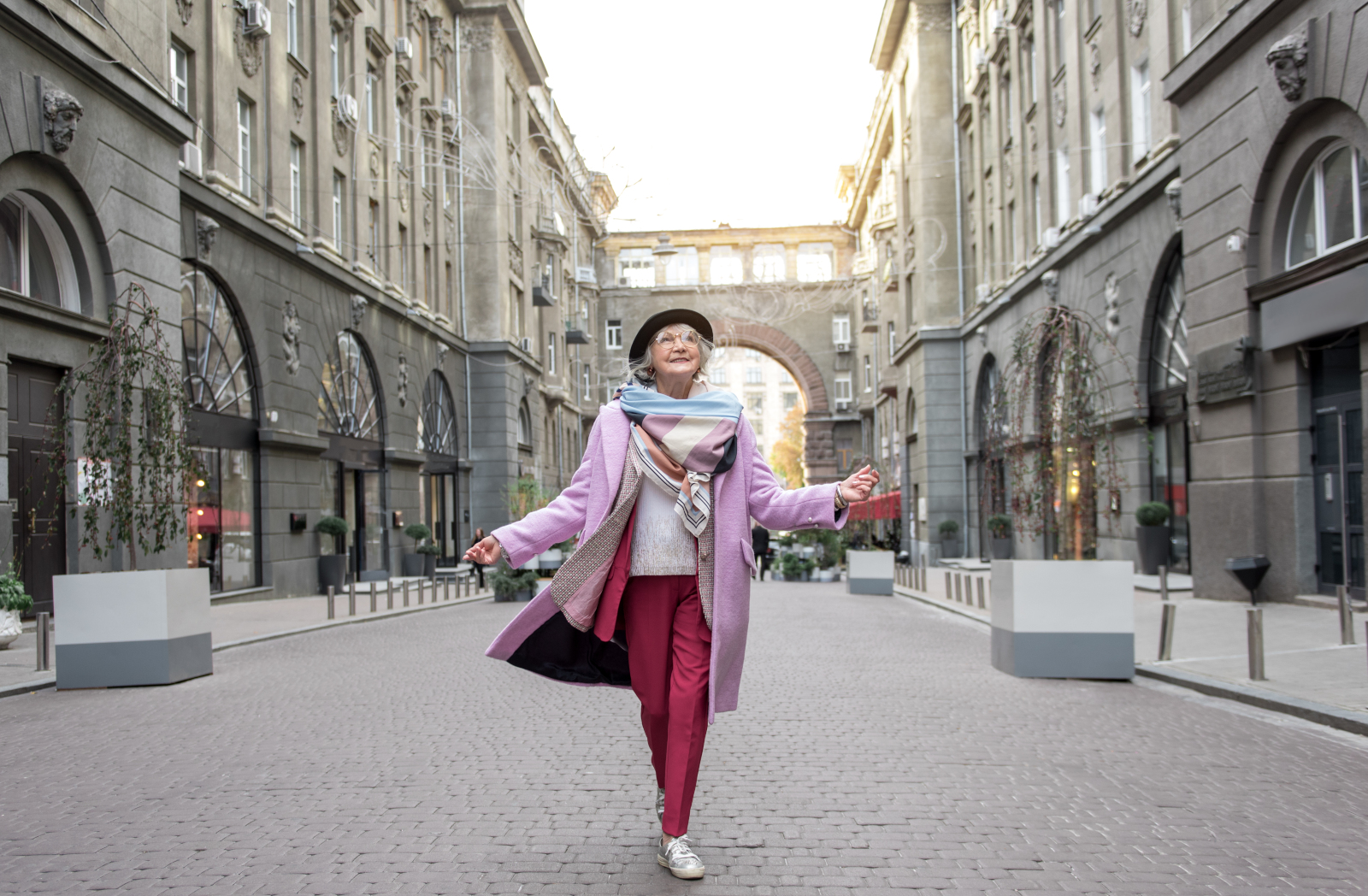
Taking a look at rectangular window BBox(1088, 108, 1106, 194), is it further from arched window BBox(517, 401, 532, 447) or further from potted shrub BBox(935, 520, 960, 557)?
arched window BBox(517, 401, 532, 447)

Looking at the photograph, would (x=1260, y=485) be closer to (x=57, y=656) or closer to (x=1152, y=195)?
(x=1152, y=195)

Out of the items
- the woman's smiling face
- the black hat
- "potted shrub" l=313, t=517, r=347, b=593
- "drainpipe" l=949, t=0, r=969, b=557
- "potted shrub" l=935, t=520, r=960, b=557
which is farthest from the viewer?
"drainpipe" l=949, t=0, r=969, b=557

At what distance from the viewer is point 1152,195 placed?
19.4 metres

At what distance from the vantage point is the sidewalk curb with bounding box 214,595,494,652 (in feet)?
42.9

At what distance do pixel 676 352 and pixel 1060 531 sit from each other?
759 centimetres

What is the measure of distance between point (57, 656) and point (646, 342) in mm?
7126

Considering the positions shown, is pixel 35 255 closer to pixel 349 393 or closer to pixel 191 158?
pixel 191 158

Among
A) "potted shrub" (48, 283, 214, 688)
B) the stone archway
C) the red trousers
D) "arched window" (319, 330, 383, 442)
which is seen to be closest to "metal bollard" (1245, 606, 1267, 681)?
the red trousers

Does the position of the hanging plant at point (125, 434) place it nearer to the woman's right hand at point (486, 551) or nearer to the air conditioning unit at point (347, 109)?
the woman's right hand at point (486, 551)

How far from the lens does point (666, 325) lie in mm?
4824

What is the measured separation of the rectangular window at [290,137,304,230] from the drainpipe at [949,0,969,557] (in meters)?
19.5

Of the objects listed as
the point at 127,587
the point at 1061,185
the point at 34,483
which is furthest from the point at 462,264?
the point at 127,587

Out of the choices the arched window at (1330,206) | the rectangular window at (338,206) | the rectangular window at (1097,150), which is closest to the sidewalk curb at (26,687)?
the arched window at (1330,206)

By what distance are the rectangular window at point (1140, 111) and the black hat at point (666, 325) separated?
17.7 meters
